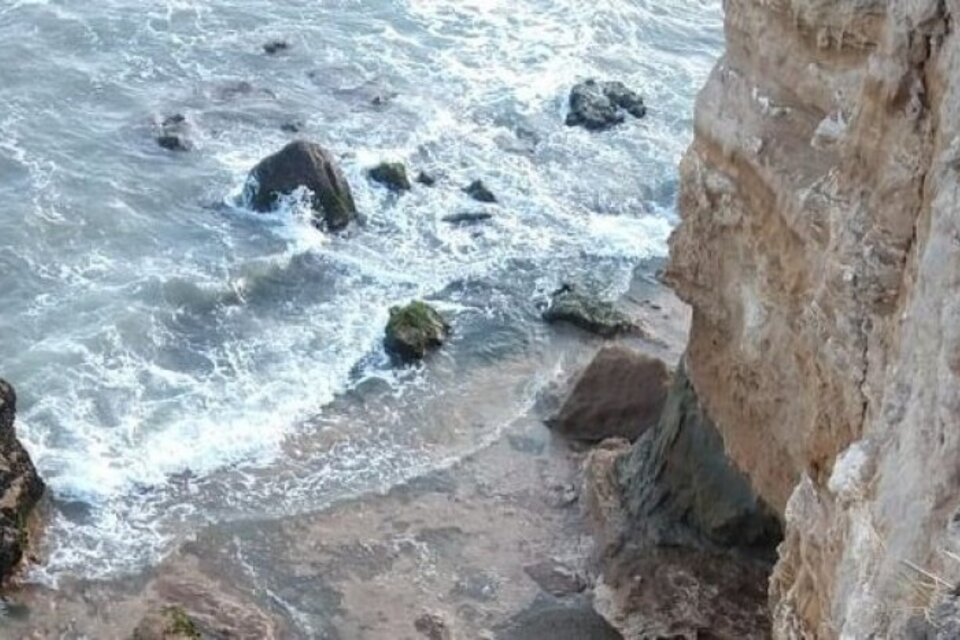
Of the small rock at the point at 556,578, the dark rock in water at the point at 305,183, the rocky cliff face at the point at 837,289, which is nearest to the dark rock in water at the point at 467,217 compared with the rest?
the dark rock in water at the point at 305,183

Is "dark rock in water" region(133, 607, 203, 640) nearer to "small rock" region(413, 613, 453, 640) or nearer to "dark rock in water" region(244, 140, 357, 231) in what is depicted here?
"small rock" region(413, 613, 453, 640)

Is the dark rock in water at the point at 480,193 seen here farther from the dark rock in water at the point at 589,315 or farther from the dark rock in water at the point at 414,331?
the dark rock in water at the point at 414,331

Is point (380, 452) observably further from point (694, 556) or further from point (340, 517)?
point (694, 556)

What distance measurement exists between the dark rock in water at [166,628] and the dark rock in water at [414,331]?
6.75 meters

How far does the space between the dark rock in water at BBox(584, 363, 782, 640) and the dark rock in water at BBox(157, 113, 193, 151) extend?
43.2 feet

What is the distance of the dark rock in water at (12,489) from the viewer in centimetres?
1645

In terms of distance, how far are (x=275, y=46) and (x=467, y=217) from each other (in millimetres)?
7996

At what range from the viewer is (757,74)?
13320mm

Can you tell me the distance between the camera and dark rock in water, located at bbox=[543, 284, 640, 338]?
22422 millimetres

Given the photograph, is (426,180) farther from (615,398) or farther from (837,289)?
(837,289)

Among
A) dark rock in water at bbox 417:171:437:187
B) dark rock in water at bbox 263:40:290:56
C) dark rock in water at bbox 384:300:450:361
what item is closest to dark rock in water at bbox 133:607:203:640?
dark rock in water at bbox 384:300:450:361

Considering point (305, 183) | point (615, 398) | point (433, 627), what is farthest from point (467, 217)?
point (433, 627)

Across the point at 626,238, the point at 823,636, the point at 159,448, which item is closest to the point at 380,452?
the point at 159,448

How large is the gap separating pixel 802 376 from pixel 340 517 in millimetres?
7495
